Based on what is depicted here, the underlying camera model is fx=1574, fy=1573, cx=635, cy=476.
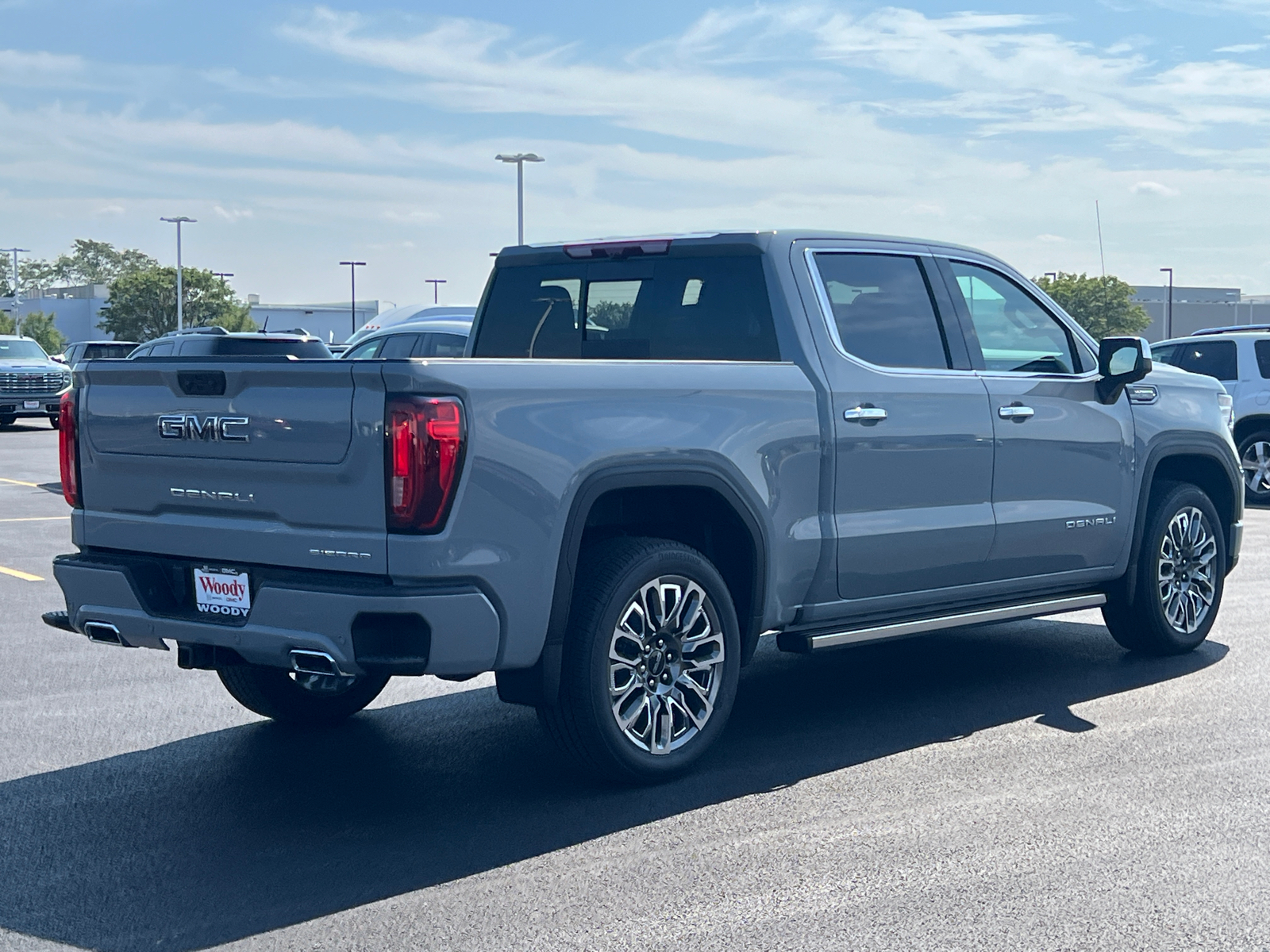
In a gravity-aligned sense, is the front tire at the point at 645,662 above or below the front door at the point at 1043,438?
below

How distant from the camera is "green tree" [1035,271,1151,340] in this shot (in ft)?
313

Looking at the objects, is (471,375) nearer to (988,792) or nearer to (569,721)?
(569,721)

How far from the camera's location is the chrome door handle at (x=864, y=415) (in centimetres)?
620

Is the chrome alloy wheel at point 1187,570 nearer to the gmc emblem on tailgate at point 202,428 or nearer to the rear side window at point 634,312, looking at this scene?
the rear side window at point 634,312

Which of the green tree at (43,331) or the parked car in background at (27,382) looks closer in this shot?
the parked car in background at (27,382)

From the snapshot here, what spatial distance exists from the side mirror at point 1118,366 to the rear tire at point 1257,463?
1030 cm

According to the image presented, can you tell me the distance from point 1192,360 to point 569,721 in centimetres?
1396

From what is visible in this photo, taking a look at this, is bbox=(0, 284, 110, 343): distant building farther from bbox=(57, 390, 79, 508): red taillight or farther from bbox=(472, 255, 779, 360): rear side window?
bbox=(57, 390, 79, 508): red taillight

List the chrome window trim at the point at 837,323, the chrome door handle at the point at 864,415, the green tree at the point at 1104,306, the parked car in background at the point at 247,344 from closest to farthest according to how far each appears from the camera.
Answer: the chrome door handle at the point at 864,415 → the chrome window trim at the point at 837,323 → the parked car in background at the point at 247,344 → the green tree at the point at 1104,306

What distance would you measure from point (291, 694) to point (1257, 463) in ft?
44.0

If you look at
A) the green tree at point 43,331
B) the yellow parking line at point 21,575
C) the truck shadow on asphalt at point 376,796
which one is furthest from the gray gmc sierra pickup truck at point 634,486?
the green tree at point 43,331

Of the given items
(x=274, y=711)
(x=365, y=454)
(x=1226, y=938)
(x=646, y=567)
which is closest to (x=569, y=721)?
(x=646, y=567)

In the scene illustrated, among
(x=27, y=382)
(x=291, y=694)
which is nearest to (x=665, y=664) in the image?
(x=291, y=694)

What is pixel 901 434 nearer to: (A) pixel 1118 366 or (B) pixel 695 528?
(B) pixel 695 528
